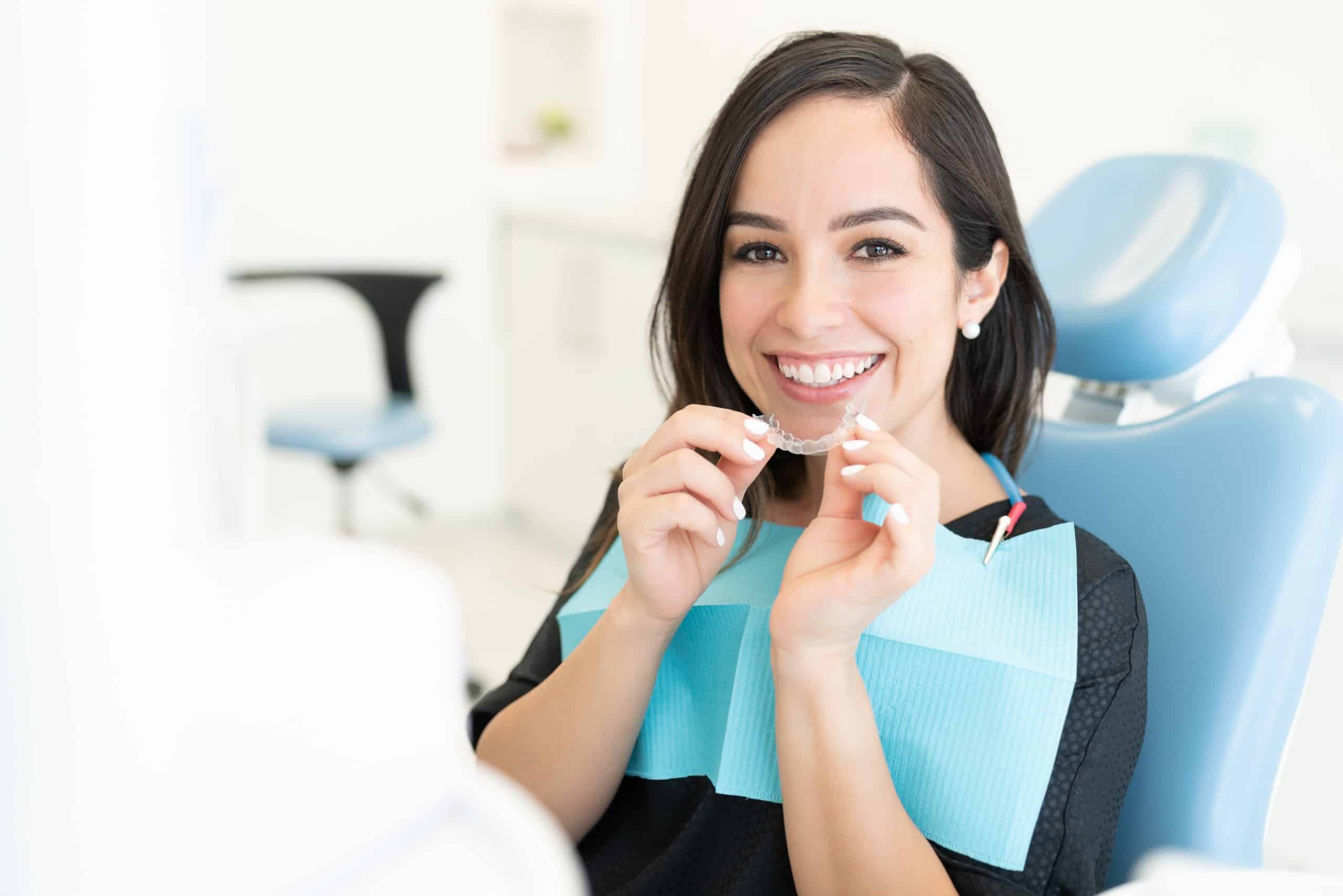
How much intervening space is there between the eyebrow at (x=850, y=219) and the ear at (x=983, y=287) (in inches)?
4.0

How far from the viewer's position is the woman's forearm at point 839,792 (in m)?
0.88

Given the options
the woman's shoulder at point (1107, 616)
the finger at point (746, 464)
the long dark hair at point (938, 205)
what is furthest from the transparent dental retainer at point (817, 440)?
the woman's shoulder at point (1107, 616)

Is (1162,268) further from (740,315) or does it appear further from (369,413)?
(369,413)

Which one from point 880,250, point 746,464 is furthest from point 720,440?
point 880,250

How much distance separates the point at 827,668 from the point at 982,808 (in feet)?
0.59

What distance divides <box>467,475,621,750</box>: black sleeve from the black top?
0.48ft

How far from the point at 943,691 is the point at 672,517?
27cm

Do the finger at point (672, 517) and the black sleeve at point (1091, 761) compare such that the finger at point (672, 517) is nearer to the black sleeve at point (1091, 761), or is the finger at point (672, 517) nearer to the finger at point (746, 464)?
the finger at point (746, 464)

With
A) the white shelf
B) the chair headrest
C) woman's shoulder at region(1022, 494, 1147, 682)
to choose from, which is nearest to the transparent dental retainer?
woman's shoulder at region(1022, 494, 1147, 682)

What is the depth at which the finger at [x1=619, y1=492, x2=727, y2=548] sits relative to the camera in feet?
2.96

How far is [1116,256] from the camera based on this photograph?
1230 mm

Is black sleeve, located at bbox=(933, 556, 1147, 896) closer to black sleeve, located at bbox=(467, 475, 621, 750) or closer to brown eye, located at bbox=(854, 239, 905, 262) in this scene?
brown eye, located at bbox=(854, 239, 905, 262)

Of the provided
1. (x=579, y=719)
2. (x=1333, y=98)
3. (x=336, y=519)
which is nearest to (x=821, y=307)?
(x=579, y=719)

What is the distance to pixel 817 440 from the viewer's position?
1.05 meters
